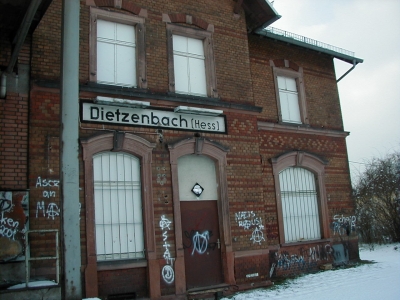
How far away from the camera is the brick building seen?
7930 millimetres

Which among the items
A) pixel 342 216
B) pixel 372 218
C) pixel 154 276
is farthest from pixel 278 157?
pixel 372 218

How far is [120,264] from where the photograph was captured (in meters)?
8.45

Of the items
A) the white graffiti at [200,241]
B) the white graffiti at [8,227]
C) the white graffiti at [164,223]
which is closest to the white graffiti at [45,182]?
the white graffiti at [8,227]

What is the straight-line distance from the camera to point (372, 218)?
19188 millimetres

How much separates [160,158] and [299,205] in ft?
16.8

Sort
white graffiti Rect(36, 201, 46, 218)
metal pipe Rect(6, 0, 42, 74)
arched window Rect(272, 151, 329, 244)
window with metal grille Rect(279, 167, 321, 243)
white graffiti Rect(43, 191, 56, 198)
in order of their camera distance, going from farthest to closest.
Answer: window with metal grille Rect(279, 167, 321, 243) → arched window Rect(272, 151, 329, 244) → white graffiti Rect(43, 191, 56, 198) → white graffiti Rect(36, 201, 46, 218) → metal pipe Rect(6, 0, 42, 74)

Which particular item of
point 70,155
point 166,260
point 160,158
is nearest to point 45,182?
point 70,155

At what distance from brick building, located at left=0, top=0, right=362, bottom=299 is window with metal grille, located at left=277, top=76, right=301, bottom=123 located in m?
0.11

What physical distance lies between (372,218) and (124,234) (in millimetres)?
14111

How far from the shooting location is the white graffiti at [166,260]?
890cm

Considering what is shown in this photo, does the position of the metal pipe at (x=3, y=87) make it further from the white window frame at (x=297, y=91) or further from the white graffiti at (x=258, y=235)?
the white window frame at (x=297, y=91)

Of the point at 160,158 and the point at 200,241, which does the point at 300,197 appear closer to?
the point at 200,241

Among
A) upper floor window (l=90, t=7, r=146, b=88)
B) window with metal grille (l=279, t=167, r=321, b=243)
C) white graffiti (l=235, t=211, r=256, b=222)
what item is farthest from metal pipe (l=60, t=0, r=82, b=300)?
window with metal grille (l=279, t=167, r=321, b=243)

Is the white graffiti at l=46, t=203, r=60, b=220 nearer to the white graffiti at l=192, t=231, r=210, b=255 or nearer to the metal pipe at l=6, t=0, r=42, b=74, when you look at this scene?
the metal pipe at l=6, t=0, r=42, b=74
